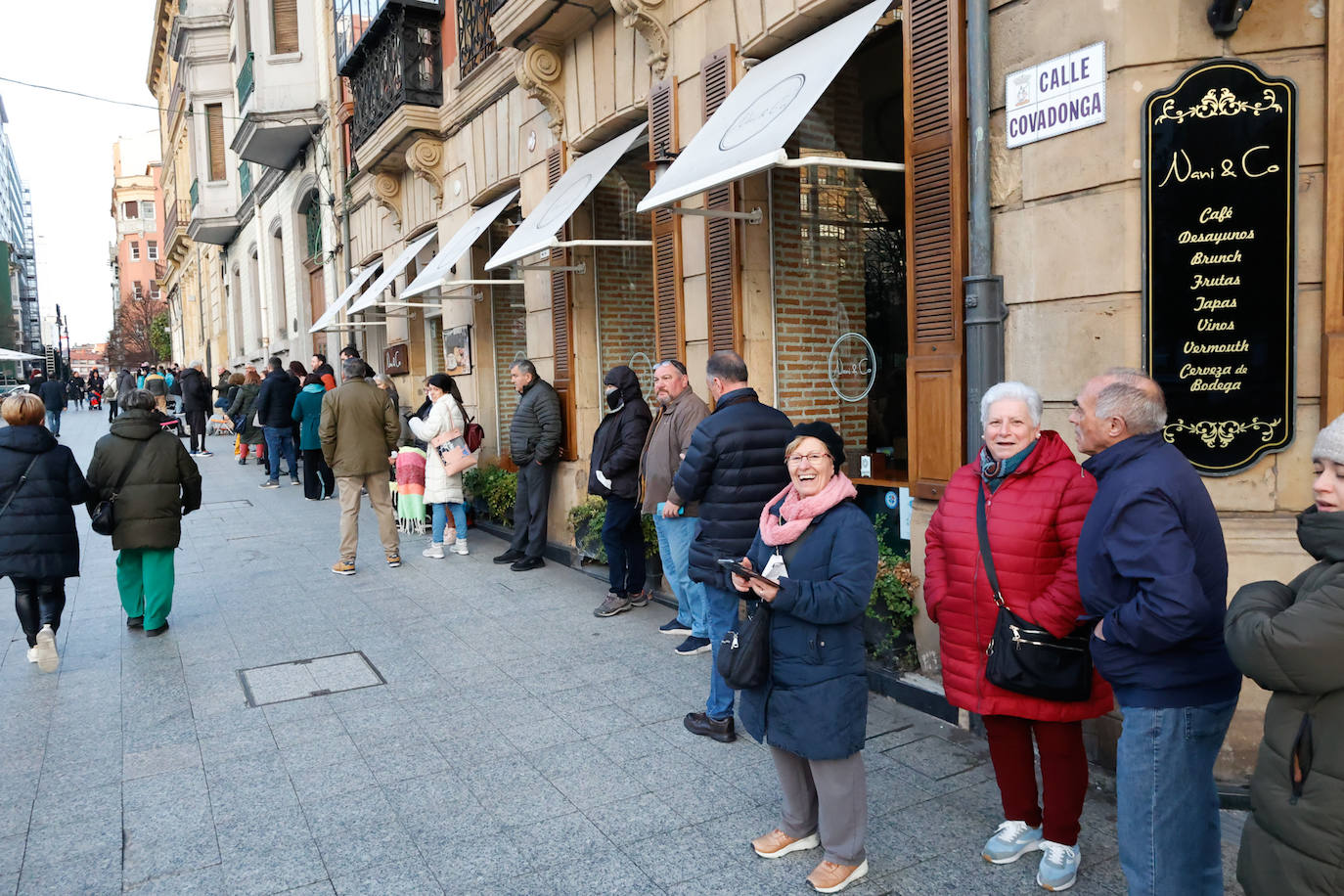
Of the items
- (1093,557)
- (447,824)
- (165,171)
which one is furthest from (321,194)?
(165,171)

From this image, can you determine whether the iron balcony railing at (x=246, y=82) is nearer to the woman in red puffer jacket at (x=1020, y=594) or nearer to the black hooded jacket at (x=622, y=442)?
the black hooded jacket at (x=622, y=442)

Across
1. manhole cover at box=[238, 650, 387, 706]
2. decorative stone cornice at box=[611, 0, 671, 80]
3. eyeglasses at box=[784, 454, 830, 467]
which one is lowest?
manhole cover at box=[238, 650, 387, 706]

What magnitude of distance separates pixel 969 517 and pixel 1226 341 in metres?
1.75

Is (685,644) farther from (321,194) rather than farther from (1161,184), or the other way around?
(321,194)

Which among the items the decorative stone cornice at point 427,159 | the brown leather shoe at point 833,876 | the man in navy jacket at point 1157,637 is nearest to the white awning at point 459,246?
the decorative stone cornice at point 427,159

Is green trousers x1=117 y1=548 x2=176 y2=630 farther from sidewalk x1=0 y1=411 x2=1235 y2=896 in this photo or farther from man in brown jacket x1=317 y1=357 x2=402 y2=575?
man in brown jacket x1=317 y1=357 x2=402 y2=575

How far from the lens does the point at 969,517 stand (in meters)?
3.54

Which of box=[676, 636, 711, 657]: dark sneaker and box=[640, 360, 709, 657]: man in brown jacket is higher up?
box=[640, 360, 709, 657]: man in brown jacket

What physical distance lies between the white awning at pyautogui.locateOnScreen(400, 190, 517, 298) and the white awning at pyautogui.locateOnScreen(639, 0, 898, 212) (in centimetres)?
470

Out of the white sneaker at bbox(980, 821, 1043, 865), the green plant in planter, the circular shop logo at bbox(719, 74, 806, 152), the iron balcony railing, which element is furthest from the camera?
the iron balcony railing

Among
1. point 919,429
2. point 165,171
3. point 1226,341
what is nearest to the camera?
point 1226,341

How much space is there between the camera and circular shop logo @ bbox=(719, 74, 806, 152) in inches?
234

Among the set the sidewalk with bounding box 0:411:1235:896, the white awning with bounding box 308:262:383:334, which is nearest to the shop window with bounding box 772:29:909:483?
the sidewalk with bounding box 0:411:1235:896

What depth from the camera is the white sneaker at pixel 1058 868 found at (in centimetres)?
344
